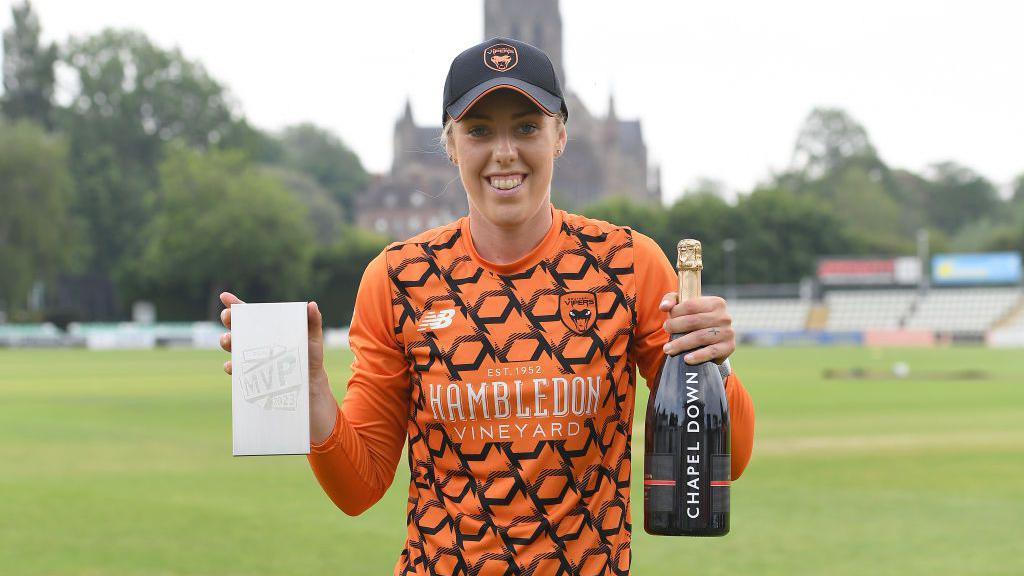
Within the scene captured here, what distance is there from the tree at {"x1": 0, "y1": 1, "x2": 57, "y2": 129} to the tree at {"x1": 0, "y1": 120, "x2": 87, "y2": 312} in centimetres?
1552

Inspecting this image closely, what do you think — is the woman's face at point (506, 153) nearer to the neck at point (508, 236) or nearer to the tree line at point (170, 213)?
the neck at point (508, 236)

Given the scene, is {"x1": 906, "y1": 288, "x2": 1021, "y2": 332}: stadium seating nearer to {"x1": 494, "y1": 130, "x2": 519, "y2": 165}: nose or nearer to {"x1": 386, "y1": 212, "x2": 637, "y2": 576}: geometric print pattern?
{"x1": 386, "y1": 212, "x2": 637, "y2": 576}: geometric print pattern

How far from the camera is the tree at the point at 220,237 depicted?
80.6 m

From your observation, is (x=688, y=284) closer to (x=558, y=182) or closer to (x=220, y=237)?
(x=220, y=237)

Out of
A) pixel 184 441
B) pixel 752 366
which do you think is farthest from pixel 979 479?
pixel 752 366

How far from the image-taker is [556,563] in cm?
310

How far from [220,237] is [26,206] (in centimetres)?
1234

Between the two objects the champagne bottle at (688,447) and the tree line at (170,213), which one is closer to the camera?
the champagne bottle at (688,447)

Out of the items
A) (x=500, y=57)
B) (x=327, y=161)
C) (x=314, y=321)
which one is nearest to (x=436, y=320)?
(x=314, y=321)

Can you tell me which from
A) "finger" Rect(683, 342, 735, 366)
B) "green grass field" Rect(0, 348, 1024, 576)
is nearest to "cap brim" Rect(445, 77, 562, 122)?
"finger" Rect(683, 342, 735, 366)

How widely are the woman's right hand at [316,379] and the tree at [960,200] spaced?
132 m

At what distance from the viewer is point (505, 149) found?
318cm

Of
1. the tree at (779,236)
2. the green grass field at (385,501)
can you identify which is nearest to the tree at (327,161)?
the tree at (779,236)

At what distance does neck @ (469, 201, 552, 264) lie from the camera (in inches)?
130
